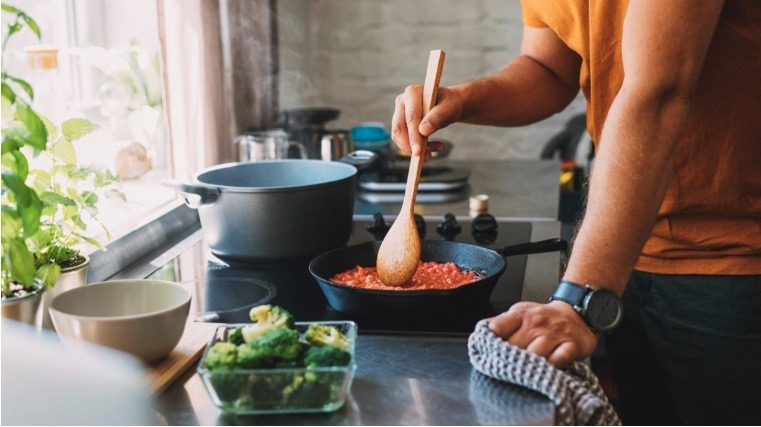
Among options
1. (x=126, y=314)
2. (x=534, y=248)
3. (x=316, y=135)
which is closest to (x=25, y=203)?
(x=126, y=314)

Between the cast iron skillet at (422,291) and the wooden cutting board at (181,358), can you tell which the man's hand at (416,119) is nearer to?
the cast iron skillet at (422,291)

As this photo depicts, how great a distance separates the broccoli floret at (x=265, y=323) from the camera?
0.98 meters

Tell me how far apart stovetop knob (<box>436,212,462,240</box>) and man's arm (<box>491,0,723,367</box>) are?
65cm

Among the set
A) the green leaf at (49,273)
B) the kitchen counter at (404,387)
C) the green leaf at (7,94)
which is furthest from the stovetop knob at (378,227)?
the green leaf at (7,94)

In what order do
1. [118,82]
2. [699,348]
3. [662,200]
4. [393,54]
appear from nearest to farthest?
1. [662,200]
2. [699,348]
3. [118,82]
4. [393,54]

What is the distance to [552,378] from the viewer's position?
0.94 metres

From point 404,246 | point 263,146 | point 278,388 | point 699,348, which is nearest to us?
point 278,388

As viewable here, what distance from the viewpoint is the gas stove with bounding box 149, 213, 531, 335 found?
47.4 inches

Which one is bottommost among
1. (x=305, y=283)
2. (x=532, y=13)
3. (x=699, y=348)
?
(x=699, y=348)

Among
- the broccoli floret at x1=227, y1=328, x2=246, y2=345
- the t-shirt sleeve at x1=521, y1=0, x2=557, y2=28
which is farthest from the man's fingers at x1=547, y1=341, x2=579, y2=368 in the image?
the t-shirt sleeve at x1=521, y1=0, x2=557, y2=28

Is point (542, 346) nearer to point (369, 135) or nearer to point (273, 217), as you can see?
point (273, 217)

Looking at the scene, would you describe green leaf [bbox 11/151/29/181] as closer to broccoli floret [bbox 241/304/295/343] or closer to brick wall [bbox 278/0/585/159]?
broccoli floret [bbox 241/304/295/343]

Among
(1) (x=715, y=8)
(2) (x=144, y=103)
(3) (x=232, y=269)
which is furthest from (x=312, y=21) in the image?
(1) (x=715, y=8)

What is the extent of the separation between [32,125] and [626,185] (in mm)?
720
